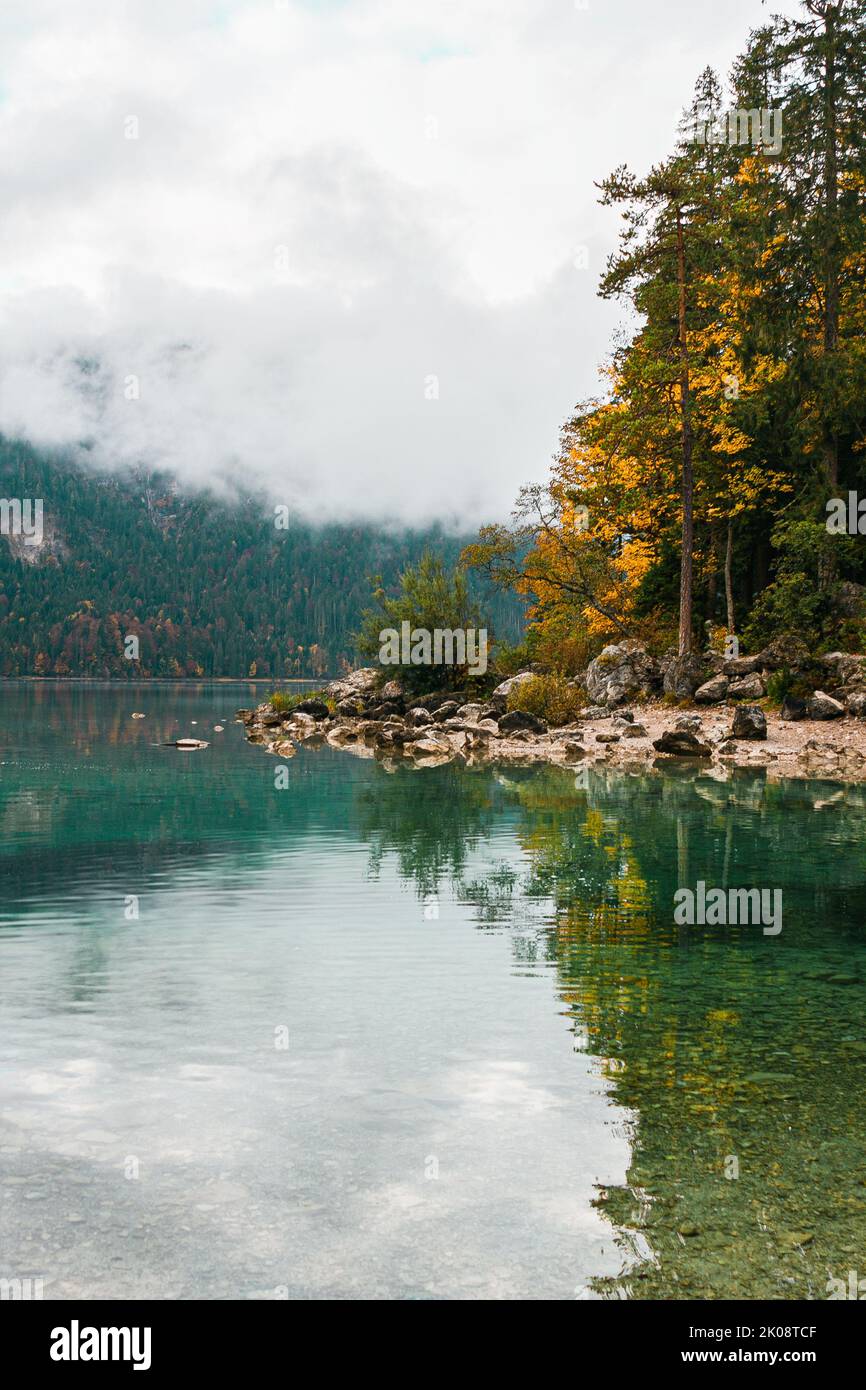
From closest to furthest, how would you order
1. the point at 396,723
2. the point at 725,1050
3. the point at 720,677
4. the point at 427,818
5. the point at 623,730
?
the point at 725,1050 < the point at 427,818 < the point at 623,730 < the point at 720,677 < the point at 396,723

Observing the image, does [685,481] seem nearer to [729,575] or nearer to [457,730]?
[729,575]

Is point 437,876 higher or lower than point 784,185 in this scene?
lower

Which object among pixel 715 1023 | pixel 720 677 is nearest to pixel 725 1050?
pixel 715 1023

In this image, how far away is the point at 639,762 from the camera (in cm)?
3072

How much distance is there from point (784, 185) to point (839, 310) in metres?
4.85

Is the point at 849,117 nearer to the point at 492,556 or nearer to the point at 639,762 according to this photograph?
the point at 492,556

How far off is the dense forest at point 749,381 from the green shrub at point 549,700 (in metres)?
4.67

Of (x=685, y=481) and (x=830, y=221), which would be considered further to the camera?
(x=685, y=481)

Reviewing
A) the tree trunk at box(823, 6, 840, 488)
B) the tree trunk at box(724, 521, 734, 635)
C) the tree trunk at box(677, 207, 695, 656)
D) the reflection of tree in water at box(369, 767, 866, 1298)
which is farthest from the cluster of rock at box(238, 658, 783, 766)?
the reflection of tree in water at box(369, 767, 866, 1298)

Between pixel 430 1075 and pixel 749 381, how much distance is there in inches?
1422

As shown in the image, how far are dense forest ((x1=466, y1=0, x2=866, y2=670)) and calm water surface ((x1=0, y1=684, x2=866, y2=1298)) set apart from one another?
2421 cm

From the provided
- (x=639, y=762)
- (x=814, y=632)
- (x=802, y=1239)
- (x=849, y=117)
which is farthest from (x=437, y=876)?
(x=849, y=117)

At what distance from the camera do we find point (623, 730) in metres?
36.0
